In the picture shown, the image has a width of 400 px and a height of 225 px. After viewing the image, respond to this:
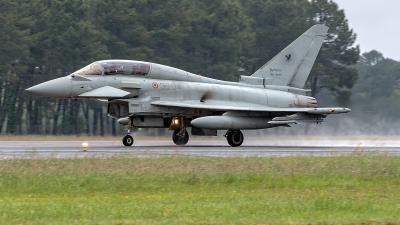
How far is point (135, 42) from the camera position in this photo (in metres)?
47.9

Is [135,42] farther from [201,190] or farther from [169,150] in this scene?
[201,190]

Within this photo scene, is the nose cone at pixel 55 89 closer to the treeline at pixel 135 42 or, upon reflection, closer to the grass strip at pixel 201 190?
the grass strip at pixel 201 190

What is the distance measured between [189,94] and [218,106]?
115cm

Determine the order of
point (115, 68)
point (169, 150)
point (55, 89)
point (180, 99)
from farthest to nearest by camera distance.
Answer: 1. point (180, 99)
2. point (115, 68)
3. point (55, 89)
4. point (169, 150)

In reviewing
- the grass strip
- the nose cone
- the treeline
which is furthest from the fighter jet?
the treeline

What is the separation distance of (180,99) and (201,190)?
1220cm

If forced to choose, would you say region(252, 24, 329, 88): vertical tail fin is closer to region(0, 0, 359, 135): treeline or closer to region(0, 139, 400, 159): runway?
region(0, 139, 400, 159): runway

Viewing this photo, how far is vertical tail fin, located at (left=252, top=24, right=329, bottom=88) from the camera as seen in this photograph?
2623 cm

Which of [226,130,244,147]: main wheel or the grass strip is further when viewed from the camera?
[226,130,244,147]: main wheel

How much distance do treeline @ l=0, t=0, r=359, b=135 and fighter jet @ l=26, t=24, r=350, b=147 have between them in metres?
17.6

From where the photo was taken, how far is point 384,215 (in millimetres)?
8859

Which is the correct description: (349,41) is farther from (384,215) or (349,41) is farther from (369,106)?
(384,215)

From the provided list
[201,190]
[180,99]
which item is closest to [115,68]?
[180,99]

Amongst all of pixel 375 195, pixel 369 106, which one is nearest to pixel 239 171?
pixel 375 195
